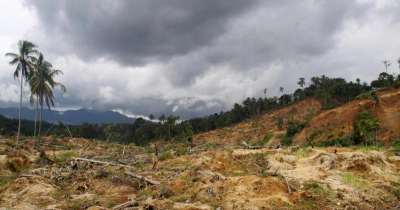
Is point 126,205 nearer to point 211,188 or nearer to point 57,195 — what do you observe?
point 211,188

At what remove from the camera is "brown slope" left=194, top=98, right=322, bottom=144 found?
60.3 m

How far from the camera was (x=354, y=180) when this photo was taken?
39.5ft

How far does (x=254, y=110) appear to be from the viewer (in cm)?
9262

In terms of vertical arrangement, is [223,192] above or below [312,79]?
below

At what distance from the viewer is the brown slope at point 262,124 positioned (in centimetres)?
6028

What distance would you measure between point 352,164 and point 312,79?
7576cm

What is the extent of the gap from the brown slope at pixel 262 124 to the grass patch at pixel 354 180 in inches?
1714

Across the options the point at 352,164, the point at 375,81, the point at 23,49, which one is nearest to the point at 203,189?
the point at 352,164

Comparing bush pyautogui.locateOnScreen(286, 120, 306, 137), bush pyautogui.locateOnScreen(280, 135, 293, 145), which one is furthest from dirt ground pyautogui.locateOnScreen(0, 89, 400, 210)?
bush pyautogui.locateOnScreen(286, 120, 306, 137)

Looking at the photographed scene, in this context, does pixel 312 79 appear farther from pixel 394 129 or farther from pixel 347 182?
pixel 347 182

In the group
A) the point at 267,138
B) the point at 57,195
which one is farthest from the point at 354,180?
the point at 267,138

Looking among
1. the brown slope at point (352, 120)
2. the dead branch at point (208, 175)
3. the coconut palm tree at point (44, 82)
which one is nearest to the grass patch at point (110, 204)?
the dead branch at point (208, 175)

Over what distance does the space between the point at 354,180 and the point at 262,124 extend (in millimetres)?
58523

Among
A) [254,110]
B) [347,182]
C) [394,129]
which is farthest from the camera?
[254,110]
